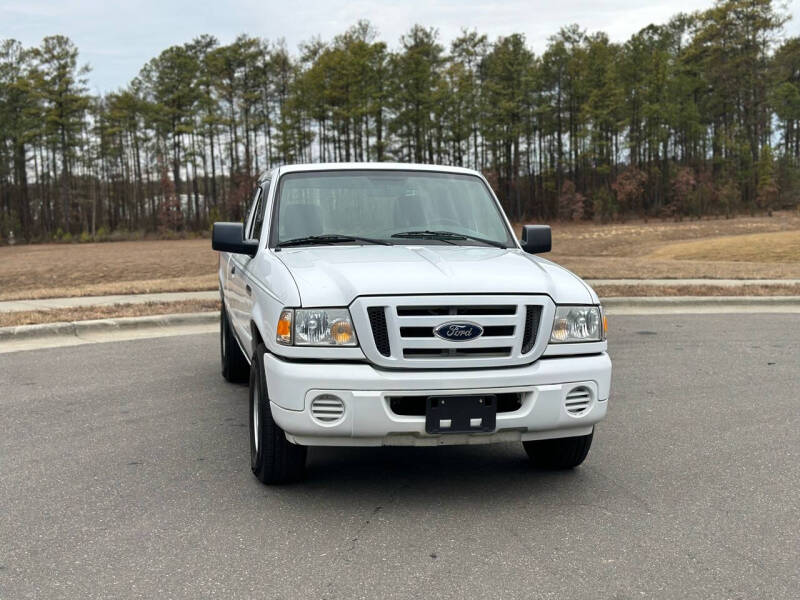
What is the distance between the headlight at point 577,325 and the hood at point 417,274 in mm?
49

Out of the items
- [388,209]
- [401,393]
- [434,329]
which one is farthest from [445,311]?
[388,209]

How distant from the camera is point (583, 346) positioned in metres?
4.31

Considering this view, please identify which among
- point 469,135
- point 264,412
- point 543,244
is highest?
point 469,135

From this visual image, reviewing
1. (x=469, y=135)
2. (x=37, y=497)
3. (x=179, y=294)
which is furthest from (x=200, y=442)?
(x=469, y=135)

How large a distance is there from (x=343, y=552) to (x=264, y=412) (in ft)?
3.39

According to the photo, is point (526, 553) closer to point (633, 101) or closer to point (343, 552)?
point (343, 552)

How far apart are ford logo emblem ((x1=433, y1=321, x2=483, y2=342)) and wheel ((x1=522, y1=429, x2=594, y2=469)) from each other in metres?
1.00

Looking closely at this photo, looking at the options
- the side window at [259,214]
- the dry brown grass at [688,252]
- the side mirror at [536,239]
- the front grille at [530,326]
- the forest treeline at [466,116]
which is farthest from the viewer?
the forest treeline at [466,116]

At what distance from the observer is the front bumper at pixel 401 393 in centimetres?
395

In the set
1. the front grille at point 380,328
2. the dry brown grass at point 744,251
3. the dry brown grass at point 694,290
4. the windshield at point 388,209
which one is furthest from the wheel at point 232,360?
the dry brown grass at point 744,251

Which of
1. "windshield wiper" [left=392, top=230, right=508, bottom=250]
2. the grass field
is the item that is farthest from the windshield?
the grass field

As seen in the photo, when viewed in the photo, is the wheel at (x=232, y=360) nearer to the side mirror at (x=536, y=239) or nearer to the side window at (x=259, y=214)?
the side window at (x=259, y=214)

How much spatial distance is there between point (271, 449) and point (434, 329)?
1.14 m

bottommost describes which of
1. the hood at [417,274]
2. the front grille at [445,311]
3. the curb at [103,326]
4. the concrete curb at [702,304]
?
the concrete curb at [702,304]
